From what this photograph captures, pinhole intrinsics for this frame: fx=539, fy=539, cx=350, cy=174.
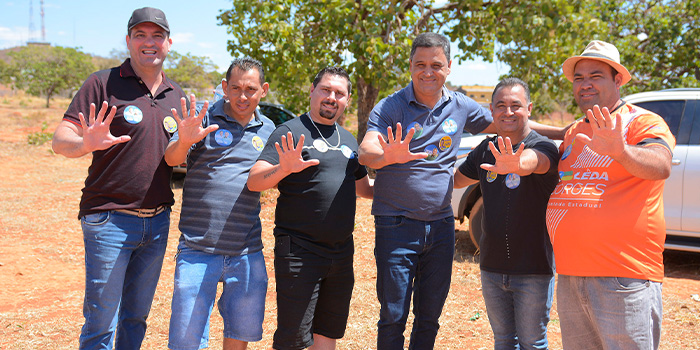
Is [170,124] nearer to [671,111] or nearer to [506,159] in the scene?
[506,159]

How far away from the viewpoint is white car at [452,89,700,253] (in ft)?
17.9

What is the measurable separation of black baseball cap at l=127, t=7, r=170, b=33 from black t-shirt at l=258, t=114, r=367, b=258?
91 centimetres

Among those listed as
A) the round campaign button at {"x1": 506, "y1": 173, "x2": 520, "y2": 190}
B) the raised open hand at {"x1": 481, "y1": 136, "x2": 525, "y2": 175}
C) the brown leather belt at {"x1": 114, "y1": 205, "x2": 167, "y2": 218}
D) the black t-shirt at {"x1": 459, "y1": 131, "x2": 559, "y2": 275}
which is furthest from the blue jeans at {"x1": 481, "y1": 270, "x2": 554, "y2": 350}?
the brown leather belt at {"x1": 114, "y1": 205, "x2": 167, "y2": 218}

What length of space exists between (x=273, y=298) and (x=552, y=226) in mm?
3149

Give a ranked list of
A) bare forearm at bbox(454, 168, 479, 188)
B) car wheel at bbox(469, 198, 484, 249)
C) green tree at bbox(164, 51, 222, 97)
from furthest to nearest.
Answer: green tree at bbox(164, 51, 222, 97)
car wheel at bbox(469, 198, 484, 249)
bare forearm at bbox(454, 168, 479, 188)

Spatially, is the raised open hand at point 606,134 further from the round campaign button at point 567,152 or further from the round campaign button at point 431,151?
the round campaign button at point 431,151

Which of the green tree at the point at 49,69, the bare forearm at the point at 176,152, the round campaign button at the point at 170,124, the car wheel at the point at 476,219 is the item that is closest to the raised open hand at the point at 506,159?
the bare forearm at the point at 176,152

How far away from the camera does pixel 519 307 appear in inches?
115

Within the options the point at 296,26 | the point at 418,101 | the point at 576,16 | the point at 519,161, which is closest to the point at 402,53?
the point at 296,26

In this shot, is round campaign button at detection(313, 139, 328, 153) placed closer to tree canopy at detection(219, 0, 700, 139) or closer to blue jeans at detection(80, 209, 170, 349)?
blue jeans at detection(80, 209, 170, 349)

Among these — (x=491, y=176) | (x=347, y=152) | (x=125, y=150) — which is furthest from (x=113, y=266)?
(x=491, y=176)

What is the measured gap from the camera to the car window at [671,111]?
223 inches

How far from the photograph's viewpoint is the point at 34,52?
44875 mm

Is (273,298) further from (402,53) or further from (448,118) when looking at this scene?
(402,53)
